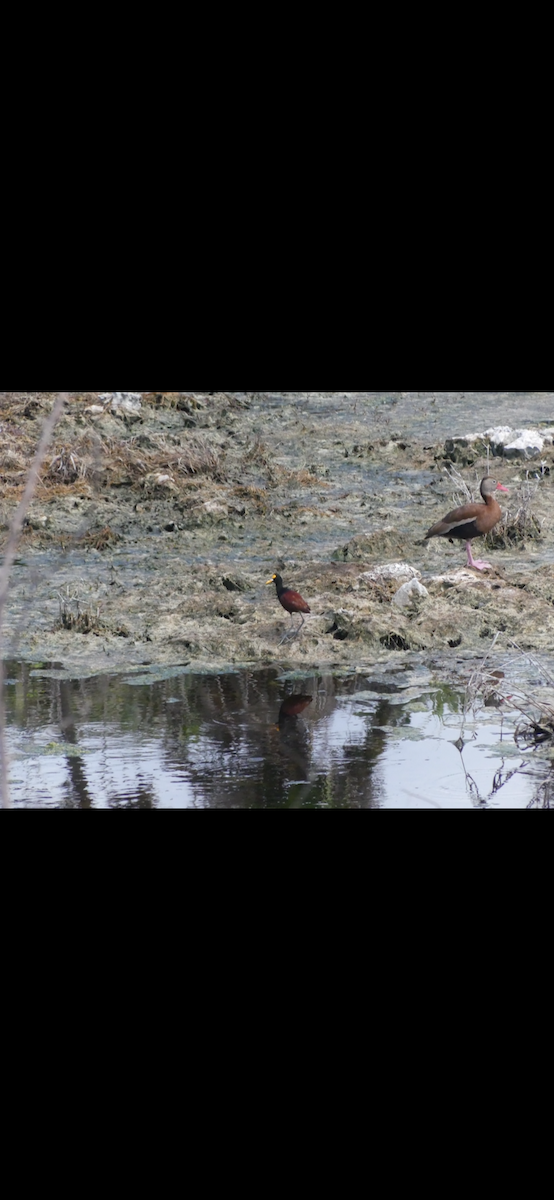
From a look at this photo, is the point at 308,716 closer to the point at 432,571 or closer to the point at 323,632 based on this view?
the point at 323,632

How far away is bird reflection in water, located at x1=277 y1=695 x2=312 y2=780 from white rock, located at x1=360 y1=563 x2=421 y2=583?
1191 mm

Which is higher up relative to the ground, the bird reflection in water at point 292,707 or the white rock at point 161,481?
the white rock at point 161,481

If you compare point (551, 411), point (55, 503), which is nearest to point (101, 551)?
point (55, 503)

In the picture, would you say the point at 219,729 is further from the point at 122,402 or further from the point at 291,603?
the point at 122,402

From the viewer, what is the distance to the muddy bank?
5273mm

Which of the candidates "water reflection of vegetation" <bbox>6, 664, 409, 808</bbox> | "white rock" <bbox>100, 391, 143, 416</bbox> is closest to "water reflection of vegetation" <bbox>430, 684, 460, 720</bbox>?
"water reflection of vegetation" <bbox>6, 664, 409, 808</bbox>

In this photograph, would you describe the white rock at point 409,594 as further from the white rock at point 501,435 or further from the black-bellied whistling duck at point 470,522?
the white rock at point 501,435

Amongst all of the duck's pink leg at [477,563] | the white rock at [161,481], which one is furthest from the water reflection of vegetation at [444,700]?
the white rock at [161,481]

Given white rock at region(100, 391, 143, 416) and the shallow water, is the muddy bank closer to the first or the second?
white rock at region(100, 391, 143, 416)

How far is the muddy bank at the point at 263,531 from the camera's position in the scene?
5.27m

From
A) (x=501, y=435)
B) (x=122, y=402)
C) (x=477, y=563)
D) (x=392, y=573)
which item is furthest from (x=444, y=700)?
(x=122, y=402)

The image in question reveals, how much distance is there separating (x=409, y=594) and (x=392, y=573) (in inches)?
9.1

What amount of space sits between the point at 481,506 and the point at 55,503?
2394 millimetres

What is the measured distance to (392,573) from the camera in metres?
5.75
